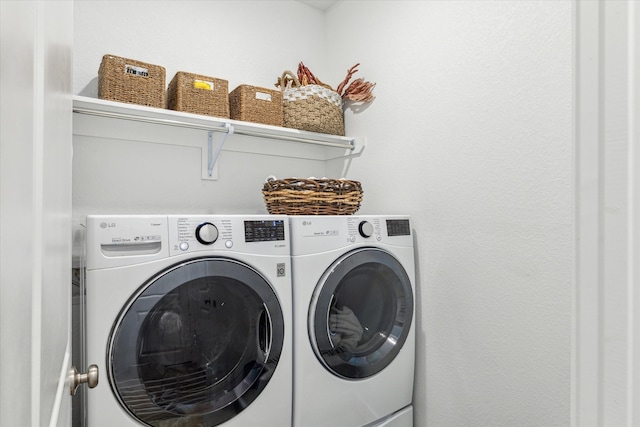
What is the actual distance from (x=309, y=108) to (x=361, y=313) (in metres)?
1.06

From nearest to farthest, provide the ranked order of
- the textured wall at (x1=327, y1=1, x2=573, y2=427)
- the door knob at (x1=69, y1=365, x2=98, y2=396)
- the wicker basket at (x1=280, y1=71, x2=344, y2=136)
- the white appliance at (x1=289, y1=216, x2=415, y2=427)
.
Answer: the door knob at (x1=69, y1=365, x2=98, y2=396), the textured wall at (x1=327, y1=1, x2=573, y2=427), the white appliance at (x1=289, y1=216, x2=415, y2=427), the wicker basket at (x1=280, y1=71, x2=344, y2=136)

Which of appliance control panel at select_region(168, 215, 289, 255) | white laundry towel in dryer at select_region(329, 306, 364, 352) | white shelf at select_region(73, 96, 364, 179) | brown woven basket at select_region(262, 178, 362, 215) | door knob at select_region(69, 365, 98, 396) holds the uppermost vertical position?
white shelf at select_region(73, 96, 364, 179)

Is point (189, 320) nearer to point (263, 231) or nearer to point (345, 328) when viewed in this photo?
point (263, 231)

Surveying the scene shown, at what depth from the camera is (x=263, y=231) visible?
136 centimetres

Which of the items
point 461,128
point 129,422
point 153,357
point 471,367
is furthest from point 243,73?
point 471,367

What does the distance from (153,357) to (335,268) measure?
2.31 ft

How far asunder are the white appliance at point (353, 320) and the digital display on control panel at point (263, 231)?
0.06m

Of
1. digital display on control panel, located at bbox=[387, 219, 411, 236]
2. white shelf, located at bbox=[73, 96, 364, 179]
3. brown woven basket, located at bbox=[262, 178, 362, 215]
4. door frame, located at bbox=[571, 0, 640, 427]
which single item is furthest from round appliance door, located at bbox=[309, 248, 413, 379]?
door frame, located at bbox=[571, 0, 640, 427]

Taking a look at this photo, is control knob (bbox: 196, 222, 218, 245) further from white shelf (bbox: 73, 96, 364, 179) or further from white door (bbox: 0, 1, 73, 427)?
white door (bbox: 0, 1, 73, 427)

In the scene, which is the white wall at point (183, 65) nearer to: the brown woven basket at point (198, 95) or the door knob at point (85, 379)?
the brown woven basket at point (198, 95)

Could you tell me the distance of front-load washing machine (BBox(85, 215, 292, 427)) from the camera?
1065 mm

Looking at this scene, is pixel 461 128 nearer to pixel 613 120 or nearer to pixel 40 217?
pixel 613 120

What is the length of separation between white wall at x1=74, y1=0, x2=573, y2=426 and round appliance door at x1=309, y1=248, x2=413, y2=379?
0.17 m

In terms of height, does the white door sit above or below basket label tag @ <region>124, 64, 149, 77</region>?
below
